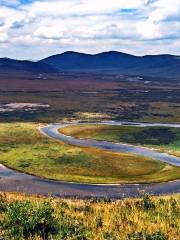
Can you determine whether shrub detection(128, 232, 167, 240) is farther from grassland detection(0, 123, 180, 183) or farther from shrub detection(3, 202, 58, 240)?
grassland detection(0, 123, 180, 183)

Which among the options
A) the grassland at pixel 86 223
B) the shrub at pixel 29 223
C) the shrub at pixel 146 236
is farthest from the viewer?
the shrub at pixel 29 223

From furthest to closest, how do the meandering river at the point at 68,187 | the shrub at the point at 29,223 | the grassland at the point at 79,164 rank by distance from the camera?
the grassland at the point at 79,164 < the meandering river at the point at 68,187 < the shrub at the point at 29,223

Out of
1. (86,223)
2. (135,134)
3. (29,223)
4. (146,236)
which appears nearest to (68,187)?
(86,223)

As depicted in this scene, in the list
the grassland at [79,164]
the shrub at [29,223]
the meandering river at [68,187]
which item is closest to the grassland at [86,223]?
the shrub at [29,223]

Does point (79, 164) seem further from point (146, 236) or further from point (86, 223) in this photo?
point (146, 236)

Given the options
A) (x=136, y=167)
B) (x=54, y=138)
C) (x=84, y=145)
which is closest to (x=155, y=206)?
(x=136, y=167)

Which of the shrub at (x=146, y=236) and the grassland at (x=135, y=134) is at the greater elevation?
the shrub at (x=146, y=236)

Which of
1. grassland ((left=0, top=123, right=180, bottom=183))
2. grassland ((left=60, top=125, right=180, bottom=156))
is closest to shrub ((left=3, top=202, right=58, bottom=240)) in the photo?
grassland ((left=0, top=123, right=180, bottom=183))

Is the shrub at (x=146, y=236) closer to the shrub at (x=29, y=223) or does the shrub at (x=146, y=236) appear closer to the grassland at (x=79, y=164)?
the shrub at (x=29, y=223)
